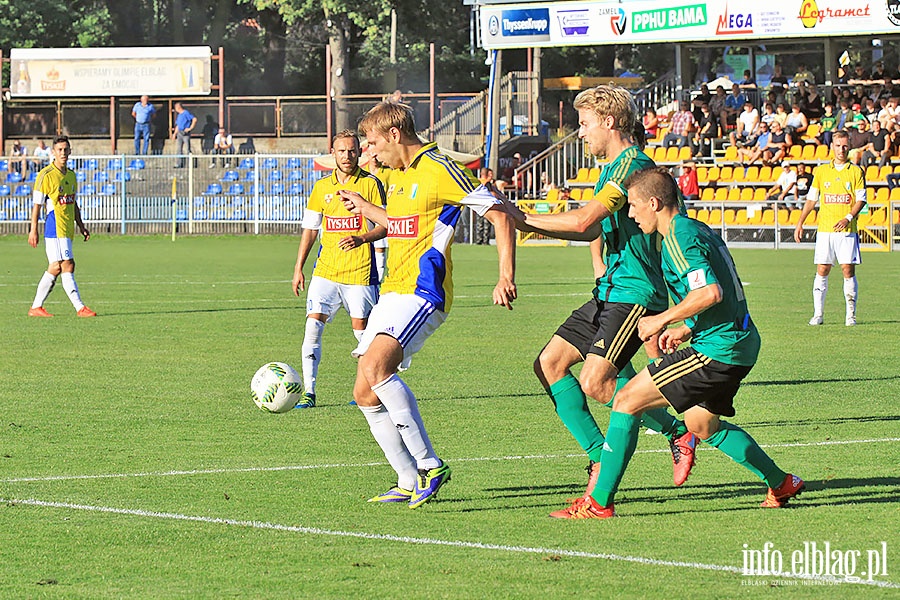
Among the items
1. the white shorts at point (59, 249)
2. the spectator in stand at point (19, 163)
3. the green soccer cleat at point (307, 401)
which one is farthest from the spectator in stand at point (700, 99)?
the green soccer cleat at point (307, 401)

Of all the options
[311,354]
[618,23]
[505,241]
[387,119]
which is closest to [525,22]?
[618,23]

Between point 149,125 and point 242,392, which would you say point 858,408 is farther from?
point 149,125

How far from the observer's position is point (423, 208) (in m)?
7.45

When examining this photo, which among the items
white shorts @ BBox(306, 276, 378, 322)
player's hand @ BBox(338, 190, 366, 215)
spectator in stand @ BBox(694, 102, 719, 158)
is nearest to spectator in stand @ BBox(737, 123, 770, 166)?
spectator in stand @ BBox(694, 102, 719, 158)

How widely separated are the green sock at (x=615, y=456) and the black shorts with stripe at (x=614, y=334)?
799 mm

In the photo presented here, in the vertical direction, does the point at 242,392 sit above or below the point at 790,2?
below

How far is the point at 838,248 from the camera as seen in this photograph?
57.7 feet

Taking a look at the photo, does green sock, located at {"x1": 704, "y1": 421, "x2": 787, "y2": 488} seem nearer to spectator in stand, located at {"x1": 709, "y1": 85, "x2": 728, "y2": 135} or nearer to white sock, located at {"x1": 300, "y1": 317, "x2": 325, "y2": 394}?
white sock, located at {"x1": 300, "y1": 317, "x2": 325, "y2": 394}

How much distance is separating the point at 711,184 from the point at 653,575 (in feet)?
108

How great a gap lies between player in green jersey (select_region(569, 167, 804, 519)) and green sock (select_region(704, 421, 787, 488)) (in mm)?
109

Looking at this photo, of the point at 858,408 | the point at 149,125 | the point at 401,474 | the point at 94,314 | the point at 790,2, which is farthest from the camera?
the point at 149,125

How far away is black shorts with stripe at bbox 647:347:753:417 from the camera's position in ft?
22.6

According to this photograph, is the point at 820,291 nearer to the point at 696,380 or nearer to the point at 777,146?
the point at 696,380

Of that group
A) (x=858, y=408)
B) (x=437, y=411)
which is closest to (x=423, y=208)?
(x=437, y=411)
